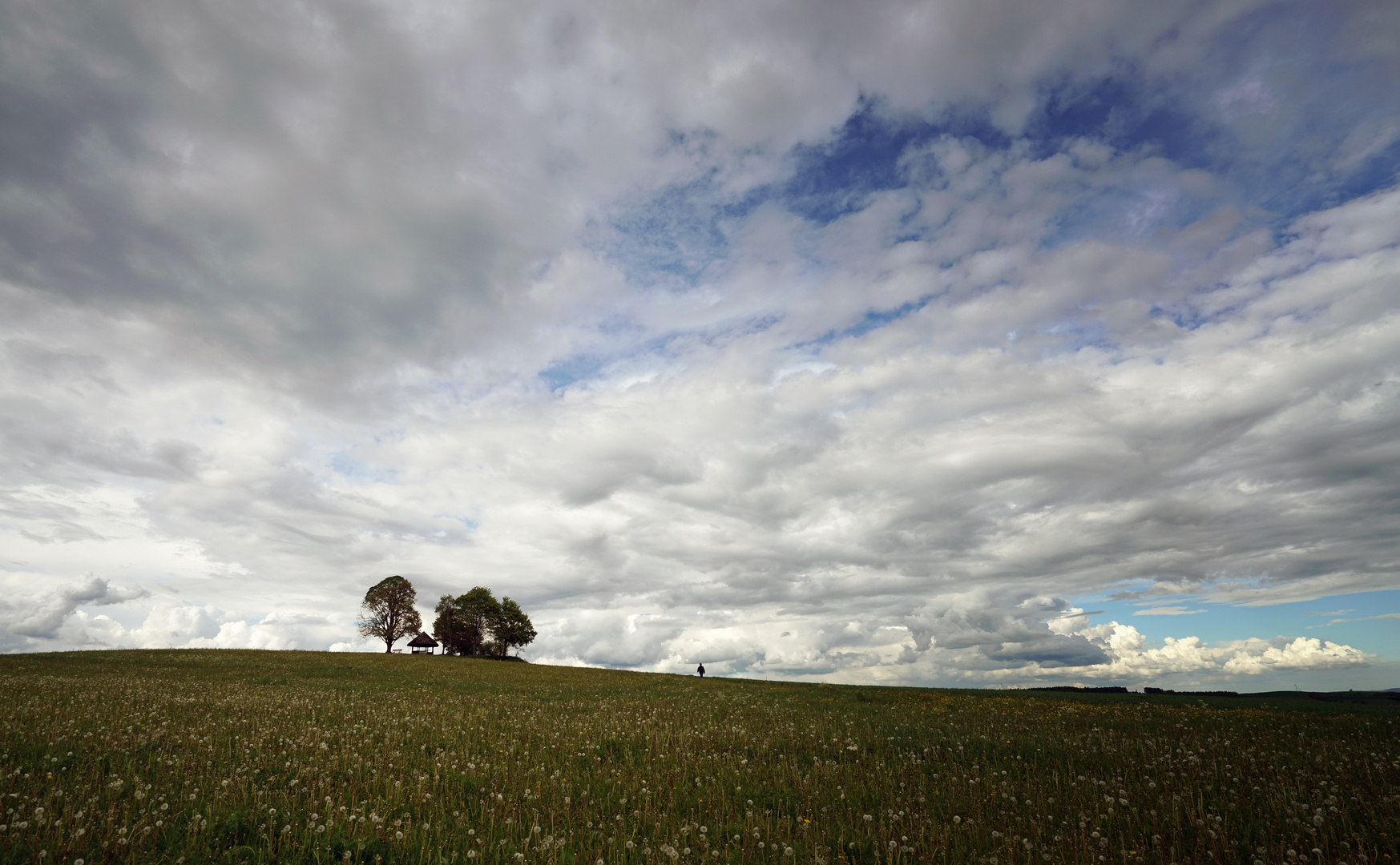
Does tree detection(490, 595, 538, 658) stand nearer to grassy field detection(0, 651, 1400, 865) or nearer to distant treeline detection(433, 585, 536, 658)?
distant treeline detection(433, 585, 536, 658)

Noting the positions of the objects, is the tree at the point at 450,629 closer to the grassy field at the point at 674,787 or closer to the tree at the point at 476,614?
the tree at the point at 476,614

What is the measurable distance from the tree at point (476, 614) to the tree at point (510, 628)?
0.74 metres

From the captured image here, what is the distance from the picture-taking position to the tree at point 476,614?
84.9 meters

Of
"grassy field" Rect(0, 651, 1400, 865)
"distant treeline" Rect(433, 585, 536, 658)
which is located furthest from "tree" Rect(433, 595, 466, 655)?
"grassy field" Rect(0, 651, 1400, 865)

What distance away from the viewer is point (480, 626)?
85.3 metres

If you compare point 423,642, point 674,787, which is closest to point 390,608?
point 423,642

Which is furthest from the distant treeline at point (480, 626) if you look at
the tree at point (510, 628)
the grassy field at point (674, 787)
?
the grassy field at point (674, 787)

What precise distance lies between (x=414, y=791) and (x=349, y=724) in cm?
789

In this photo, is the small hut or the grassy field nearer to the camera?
the grassy field

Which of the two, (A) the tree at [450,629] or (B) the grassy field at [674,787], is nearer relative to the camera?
(B) the grassy field at [674,787]

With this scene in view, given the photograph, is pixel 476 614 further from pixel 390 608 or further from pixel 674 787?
pixel 674 787

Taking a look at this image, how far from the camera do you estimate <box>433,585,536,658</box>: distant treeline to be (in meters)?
85.0

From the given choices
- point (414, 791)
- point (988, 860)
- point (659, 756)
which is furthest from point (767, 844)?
point (414, 791)

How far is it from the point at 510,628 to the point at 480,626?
166 inches
